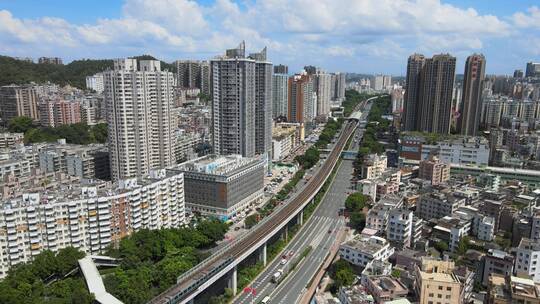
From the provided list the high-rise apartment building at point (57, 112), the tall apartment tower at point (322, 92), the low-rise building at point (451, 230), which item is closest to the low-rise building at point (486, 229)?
the low-rise building at point (451, 230)

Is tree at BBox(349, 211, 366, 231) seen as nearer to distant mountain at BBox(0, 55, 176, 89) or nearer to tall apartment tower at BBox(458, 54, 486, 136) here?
tall apartment tower at BBox(458, 54, 486, 136)

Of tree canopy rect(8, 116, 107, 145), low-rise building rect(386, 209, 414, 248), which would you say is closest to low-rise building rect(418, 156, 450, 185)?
low-rise building rect(386, 209, 414, 248)

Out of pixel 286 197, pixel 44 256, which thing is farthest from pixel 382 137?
pixel 44 256

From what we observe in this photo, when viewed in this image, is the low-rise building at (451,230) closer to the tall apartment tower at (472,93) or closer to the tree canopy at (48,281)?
the tree canopy at (48,281)

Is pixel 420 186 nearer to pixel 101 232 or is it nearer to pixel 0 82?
pixel 101 232

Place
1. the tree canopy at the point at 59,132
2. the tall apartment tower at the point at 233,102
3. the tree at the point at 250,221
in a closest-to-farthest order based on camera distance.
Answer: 1. the tree at the point at 250,221
2. the tall apartment tower at the point at 233,102
3. the tree canopy at the point at 59,132

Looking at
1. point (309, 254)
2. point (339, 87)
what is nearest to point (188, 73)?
point (339, 87)
